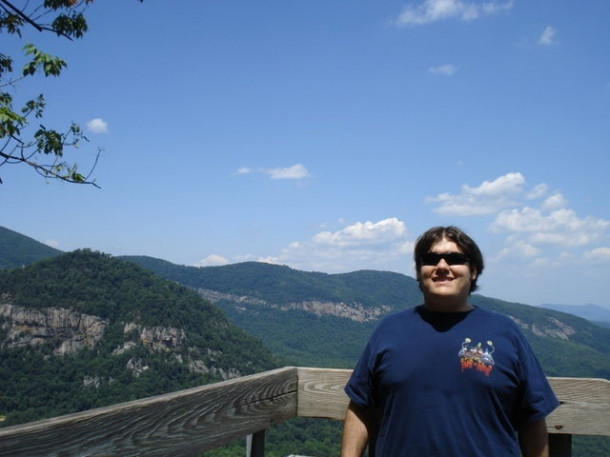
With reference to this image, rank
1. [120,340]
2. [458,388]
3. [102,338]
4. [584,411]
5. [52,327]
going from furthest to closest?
[102,338] < [120,340] < [52,327] < [584,411] < [458,388]

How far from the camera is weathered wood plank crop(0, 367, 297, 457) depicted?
129 centimetres

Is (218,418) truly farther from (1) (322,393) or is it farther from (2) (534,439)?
(2) (534,439)

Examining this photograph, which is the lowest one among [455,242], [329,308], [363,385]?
[329,308]

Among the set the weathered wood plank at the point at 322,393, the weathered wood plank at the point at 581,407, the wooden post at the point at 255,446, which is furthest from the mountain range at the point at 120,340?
the weathered wood plank at the point at 581,407

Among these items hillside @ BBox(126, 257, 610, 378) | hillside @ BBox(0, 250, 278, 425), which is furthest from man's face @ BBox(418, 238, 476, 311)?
hillside @ BBox(126, 257, 610, 378)

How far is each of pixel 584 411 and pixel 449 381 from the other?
0.72m

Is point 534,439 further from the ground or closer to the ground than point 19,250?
closer to the ground

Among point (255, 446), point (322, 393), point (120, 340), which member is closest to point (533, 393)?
point (322, 393)

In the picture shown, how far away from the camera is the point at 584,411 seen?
2.04 meters

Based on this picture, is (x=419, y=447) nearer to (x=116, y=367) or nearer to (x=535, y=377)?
(x=535, y=377)

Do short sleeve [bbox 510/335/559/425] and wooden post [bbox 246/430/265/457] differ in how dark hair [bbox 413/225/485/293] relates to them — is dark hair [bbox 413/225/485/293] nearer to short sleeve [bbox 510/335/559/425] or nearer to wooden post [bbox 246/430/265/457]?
short sleeve [bbox 510/335/559/425]

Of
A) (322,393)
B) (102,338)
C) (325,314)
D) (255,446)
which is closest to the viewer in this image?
(255,446)

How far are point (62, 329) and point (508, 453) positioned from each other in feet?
312

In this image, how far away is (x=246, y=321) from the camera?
6437 inches
